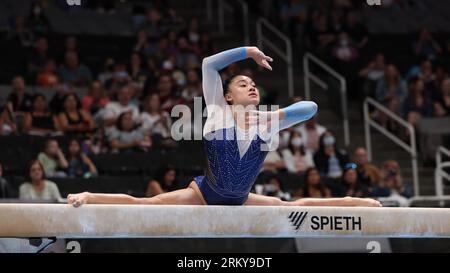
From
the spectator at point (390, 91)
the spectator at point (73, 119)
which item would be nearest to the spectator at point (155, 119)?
the spectator at point (73, 119)

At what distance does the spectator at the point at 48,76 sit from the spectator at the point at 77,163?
1.89 meters

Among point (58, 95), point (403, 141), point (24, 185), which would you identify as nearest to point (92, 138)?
point (58, 95)

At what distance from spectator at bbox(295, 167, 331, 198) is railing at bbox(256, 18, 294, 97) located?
3.49 m

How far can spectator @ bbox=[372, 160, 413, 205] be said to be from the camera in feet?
35.1

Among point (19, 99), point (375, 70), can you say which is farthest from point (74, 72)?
point (375, 70)

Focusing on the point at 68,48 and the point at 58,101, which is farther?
the point at 68,48

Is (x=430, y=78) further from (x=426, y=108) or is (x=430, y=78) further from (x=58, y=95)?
(x=58, y=95)

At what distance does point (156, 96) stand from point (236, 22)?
4.11 meters

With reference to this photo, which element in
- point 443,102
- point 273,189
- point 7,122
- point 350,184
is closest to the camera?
point 273,189

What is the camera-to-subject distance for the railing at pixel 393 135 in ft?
38.4

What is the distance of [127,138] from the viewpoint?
1083cm

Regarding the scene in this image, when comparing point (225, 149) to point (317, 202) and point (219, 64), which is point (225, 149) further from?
point (317, 202)

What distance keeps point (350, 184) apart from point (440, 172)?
1642 mm

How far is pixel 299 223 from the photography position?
19.4 ft
